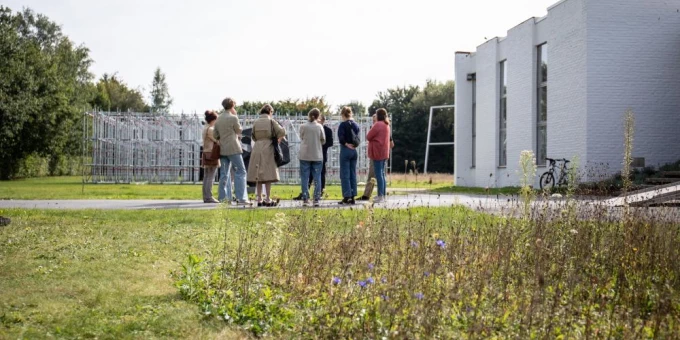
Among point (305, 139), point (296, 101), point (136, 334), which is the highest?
point (296, 101)

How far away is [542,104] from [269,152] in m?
15.3

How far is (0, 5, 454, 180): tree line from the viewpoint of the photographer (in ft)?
147

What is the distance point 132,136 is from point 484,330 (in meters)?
32.0

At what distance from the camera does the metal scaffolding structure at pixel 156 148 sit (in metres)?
34.6

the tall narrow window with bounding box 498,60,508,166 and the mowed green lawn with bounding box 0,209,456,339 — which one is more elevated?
the tall narrow window with bounding box 498,60,508,166

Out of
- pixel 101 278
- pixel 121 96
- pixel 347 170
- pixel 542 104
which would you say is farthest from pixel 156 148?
pixel 121 96

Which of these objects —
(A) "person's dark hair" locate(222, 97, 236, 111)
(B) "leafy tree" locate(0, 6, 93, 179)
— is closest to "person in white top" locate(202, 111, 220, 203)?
(A) "person's dark hair" locate(222, 97, 236, 111)

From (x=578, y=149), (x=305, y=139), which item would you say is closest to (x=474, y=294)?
(x=305, y=139)

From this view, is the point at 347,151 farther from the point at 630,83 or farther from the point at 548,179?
the point at 630,83

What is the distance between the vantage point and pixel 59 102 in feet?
168

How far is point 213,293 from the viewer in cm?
597

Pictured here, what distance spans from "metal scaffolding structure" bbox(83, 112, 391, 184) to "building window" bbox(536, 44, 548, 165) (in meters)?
8.34

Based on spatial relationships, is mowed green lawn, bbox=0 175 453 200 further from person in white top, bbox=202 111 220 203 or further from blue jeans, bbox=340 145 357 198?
person in white top, bbox=202 111 220 203

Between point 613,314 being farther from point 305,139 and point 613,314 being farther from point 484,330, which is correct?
point 305,139
